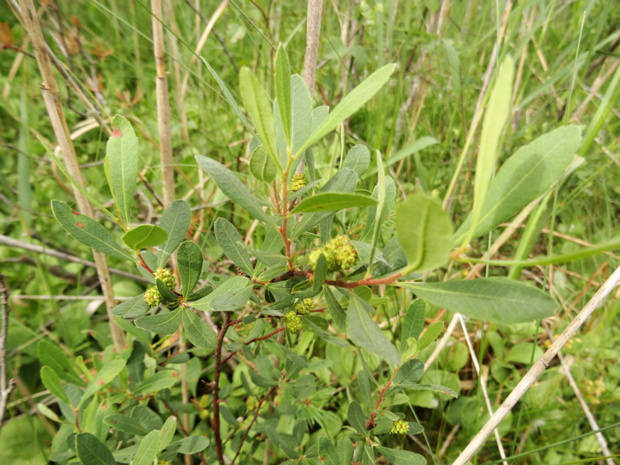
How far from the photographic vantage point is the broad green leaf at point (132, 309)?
47 cm

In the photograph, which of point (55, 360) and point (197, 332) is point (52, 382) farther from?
point (197, 332)

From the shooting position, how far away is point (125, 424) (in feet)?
2.11

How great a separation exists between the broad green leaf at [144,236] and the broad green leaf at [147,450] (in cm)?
28

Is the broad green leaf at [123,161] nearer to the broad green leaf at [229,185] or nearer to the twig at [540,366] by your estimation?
the broad green leaf at [229,185]

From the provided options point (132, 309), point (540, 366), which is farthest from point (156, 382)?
point (540, 366)

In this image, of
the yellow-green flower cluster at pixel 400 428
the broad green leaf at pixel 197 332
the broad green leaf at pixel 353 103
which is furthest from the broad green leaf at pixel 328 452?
the broad green leaf at pixel 353 103

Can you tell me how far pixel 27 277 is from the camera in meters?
1.52

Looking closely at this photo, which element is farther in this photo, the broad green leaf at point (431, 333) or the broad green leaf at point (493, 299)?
the broad green leaf at point (431, 333)

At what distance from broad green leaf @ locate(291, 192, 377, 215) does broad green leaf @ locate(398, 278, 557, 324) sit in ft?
0.32

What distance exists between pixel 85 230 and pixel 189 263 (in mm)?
140

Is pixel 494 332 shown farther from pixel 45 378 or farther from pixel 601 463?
pixel 45 378

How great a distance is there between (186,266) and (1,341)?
419mm

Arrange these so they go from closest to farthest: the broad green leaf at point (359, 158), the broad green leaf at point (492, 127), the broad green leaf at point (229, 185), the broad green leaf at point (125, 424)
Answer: the broad green leaf at point (492, 127)
the broad green leaf at point (229, 185)
the broad green leaf at point (359, 158)
the broad green leaf at point (125, 424)

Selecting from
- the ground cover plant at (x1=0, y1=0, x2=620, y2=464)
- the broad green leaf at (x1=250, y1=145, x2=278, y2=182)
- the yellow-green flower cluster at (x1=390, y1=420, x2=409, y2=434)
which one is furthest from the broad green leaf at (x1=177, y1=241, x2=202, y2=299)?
the yellow-green flower cluster at (x1=390, y1=420, x2=409, y2=434)
